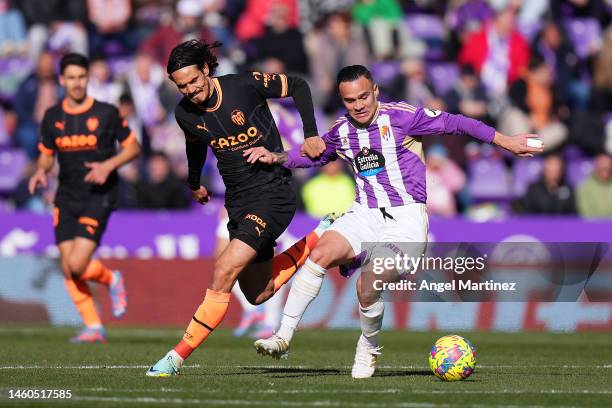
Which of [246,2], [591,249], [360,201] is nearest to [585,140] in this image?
[591,249]

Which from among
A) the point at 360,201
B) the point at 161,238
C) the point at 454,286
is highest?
the point at 360,201

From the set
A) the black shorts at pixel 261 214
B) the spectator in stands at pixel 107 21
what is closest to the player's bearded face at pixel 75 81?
the black shorts at pixel 261 214

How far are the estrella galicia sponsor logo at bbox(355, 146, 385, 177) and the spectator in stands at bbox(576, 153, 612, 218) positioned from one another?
377 inches

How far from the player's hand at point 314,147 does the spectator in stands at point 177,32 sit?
10817 millimetres

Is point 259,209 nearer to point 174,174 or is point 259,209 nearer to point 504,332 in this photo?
point 504,332

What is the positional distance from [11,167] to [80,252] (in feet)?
22.7

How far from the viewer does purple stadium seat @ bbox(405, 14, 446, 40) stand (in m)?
22.4

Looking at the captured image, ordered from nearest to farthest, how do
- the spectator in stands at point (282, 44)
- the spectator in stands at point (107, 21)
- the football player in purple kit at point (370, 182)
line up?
the football player in purple kit at point (370, 182) → the spectator in stands at point (282, 44) → the spectator in stands at point (107, 21)

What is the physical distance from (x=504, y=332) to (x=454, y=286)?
16.4ft

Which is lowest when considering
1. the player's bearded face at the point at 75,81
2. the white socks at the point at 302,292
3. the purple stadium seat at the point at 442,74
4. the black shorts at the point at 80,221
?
the purple stadium seat at the point at 442,74

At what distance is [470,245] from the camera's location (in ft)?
51.8

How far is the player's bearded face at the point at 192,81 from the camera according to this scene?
31.1 ft

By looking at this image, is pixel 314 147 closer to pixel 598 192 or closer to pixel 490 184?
pixel 598 192
